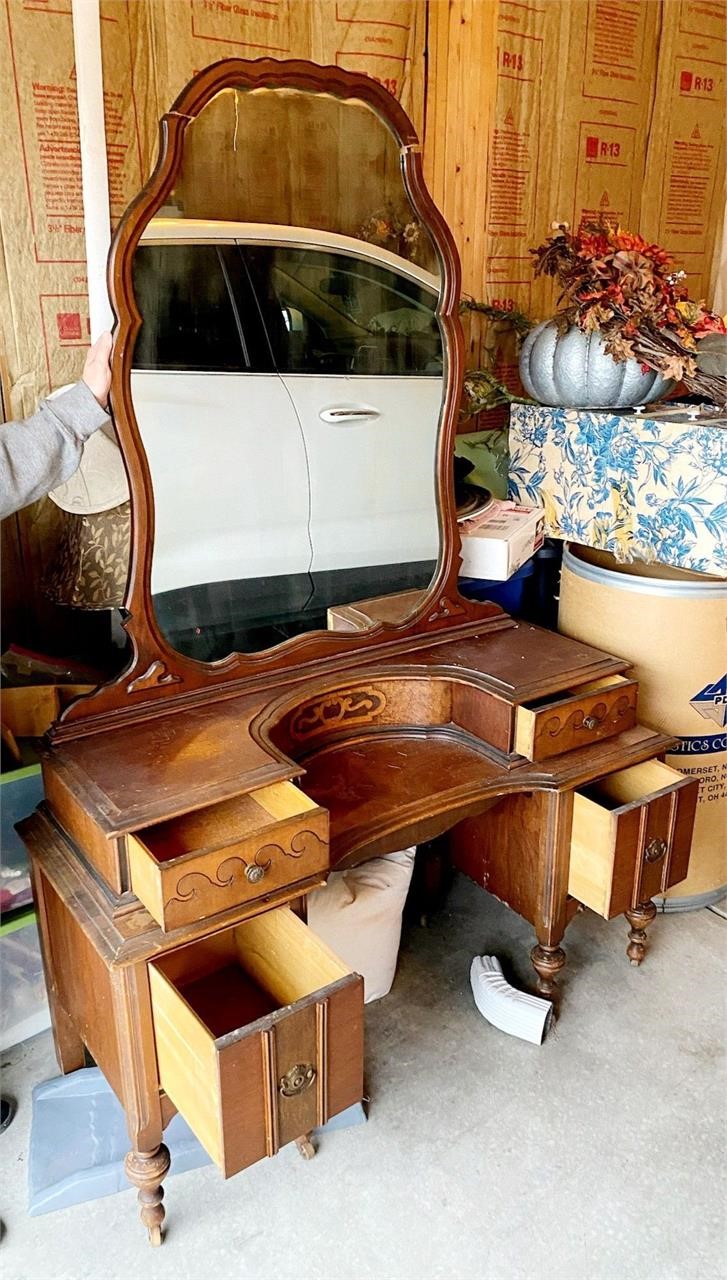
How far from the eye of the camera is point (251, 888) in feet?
→ 3.98

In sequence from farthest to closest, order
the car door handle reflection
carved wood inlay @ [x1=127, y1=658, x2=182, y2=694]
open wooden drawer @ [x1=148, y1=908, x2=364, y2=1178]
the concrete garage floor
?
the car door handle reflection → carved wood inlay @ [x1=127, y1=658, x2=182, y2=694] → the concrete garage floor → open wooden drawer @ [x1=148, y1=908, x2=364, y2=1178]

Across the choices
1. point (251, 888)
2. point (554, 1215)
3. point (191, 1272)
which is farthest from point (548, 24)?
point (191, 1272)

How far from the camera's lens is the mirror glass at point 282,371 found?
1.33m

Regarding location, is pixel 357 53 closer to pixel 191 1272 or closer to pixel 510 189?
pixel 510 189

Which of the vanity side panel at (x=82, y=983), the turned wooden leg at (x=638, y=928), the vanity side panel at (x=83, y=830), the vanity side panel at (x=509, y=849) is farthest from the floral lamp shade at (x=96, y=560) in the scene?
the turned wooden leg at (x=638, y=928)

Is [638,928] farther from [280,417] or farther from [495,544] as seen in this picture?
[280,417]

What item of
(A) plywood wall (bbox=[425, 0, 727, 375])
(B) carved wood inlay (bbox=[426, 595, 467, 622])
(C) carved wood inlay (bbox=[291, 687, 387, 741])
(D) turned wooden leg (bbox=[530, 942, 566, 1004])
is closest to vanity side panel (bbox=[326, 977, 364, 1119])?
(C) carved wood inlay (bbox=[291, 687, 387, 741])

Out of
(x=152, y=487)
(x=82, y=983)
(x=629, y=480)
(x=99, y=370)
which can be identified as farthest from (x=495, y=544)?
(x=82, y=983)

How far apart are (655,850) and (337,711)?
58cm

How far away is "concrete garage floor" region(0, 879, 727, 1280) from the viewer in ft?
4.29

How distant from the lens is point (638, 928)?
5.86ft

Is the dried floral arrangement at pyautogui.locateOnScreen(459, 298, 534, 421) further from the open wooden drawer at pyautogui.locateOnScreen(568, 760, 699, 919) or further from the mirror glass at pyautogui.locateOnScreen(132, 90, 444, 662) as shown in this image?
the open wooden drawer at pyautogui.locateOnScreen(568, 760, 699, 919)

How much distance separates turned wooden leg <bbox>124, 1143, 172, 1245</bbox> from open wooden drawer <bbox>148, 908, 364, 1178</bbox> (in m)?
0.12

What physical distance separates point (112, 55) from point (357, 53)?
0.54 m
